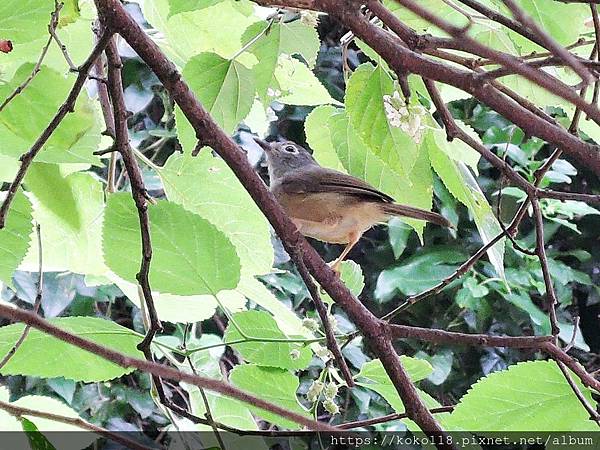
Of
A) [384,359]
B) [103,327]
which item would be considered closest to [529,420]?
[384,359]

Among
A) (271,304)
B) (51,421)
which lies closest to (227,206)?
(271,304)

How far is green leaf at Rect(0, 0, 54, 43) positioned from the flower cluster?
33 centimetres

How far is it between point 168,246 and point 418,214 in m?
0.44

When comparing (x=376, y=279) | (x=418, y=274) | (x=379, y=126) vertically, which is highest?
(x=379, y=126)

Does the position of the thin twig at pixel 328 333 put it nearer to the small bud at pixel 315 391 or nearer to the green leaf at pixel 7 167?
the small bud at pixel 315 391

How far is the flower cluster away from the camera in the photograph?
2.49 feet

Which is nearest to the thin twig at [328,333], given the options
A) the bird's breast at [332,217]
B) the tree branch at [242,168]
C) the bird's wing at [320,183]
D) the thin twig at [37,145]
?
the tree branch at [242,168]

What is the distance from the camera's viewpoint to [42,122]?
2.02 ft

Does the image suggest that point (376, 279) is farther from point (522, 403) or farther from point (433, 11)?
point (522, 403)

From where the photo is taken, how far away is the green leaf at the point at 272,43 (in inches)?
32.9

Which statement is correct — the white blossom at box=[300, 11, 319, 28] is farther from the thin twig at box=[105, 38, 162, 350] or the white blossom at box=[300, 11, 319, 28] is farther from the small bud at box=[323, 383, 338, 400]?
the small bud at box=[323, 383, 338, 400]

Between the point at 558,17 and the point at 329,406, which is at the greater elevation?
the point at 558,17

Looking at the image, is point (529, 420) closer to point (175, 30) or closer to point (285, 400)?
point (285, 400)

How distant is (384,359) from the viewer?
65 cm
